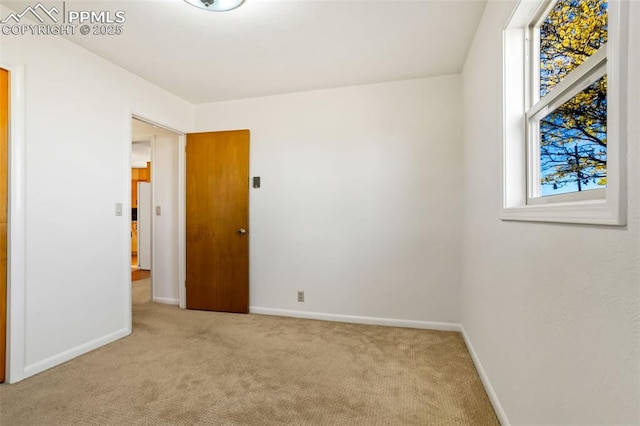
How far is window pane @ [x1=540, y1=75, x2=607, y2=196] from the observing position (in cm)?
97

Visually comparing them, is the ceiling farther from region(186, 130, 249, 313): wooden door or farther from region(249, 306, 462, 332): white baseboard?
region(249, 306, 462, 332): white baseboard

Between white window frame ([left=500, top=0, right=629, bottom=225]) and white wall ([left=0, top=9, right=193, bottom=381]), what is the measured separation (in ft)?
9.90

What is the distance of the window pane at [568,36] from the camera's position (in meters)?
0.99

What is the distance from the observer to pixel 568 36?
3.91ft

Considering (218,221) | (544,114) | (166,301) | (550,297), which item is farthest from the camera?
(166,301)

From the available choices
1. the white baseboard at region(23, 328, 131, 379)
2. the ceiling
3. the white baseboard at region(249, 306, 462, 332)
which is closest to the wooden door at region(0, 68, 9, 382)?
the white baseboard at region(23, 328, 131, 379)

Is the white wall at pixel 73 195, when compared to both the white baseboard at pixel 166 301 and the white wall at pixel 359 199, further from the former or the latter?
the white wall at pixel 359 199

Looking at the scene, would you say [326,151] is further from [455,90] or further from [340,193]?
[455,90]

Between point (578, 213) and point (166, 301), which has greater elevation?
point (578, 213)

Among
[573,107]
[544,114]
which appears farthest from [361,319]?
[573,107]

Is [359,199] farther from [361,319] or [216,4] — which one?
[216,4]

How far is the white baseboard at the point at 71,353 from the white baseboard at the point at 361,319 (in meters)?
1.30

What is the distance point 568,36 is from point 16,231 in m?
3.23

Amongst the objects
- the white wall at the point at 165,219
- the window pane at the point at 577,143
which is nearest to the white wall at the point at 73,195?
the white wall at the point at 165,219
